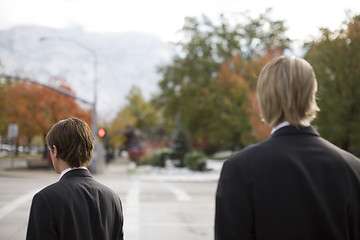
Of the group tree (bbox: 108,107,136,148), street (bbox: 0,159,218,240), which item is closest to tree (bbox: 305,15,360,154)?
street (bbox: 0,159,218,240)

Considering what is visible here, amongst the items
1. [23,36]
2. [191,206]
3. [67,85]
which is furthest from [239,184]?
[67,85]

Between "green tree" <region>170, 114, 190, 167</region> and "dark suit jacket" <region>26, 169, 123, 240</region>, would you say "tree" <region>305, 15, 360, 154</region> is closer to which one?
"green tree" <region>170, 114, 190, 167</region>

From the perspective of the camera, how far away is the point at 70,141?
2617 millimetres

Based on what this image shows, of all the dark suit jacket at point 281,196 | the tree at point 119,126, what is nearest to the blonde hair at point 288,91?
the dark suit jacket at point 281,196

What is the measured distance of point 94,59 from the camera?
30.2 m

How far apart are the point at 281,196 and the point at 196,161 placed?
1148 inches

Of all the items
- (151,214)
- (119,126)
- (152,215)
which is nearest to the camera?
(152,215)

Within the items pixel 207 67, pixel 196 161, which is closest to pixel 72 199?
pixel 196 161

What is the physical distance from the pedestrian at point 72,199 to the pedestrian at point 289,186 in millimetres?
1010

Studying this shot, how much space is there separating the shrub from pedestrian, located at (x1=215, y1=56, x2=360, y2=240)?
94.5 ft

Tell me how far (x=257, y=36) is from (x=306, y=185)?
3830 cm

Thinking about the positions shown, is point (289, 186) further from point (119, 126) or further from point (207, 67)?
point (119, 126)

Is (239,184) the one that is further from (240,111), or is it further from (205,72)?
(205,72)

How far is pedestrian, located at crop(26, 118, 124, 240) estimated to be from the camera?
8.07 ft
